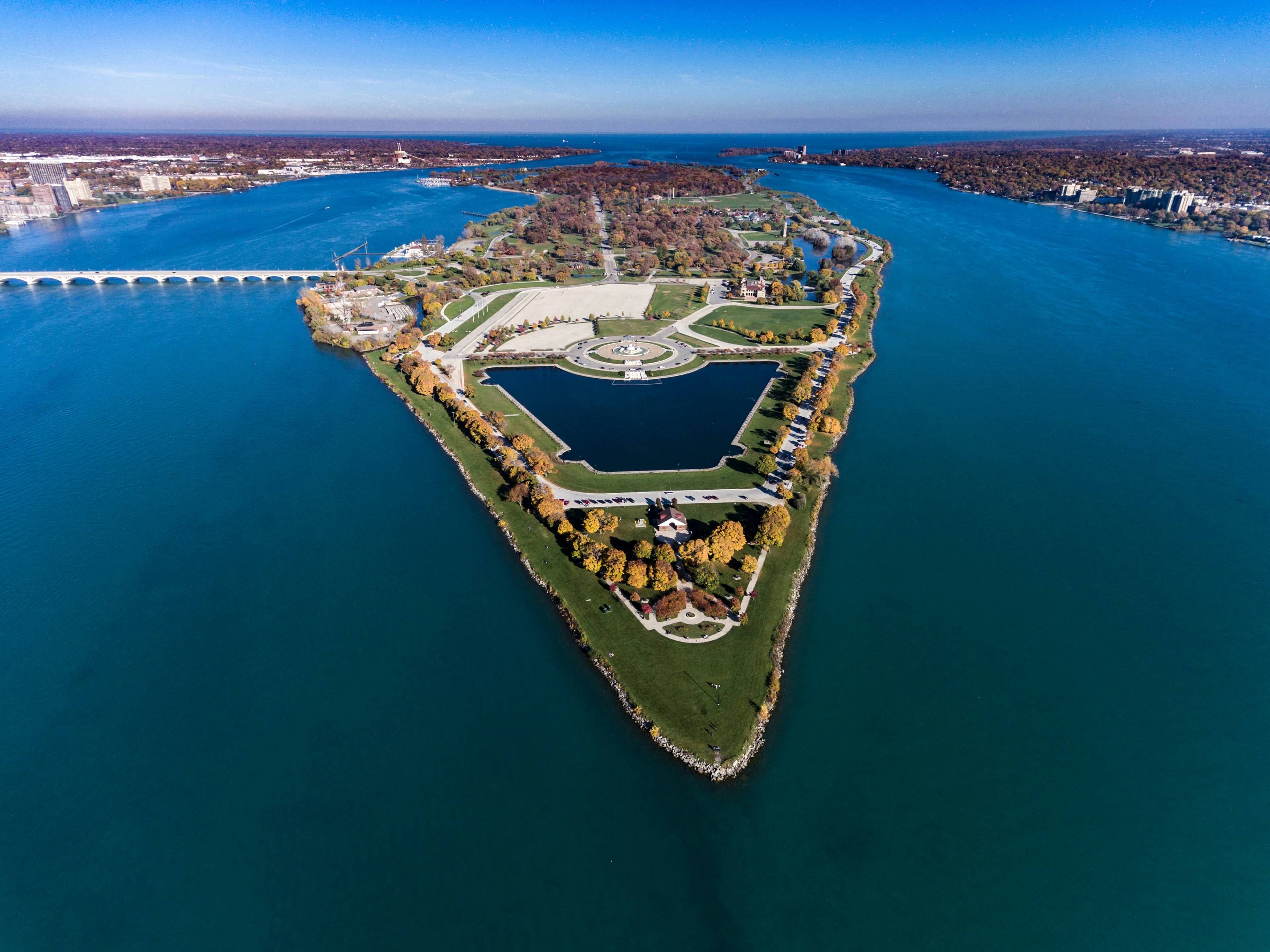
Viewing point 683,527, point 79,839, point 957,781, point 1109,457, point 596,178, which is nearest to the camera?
point 79,839

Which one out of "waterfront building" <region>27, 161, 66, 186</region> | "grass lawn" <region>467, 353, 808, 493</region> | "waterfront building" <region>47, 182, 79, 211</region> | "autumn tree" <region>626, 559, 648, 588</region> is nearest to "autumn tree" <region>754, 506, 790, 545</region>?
"grass lawn" <region>467, 353, 808, 493</region>

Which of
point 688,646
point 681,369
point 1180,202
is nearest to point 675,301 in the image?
point 681,369

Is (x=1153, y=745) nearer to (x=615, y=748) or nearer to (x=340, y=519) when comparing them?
(x=615, y=748)

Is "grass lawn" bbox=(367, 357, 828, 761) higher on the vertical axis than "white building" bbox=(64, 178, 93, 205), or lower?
lower

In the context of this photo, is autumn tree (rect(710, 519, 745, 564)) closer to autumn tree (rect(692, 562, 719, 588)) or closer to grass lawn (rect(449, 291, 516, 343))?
autumn tree (rect(692, 562, 719, 588))

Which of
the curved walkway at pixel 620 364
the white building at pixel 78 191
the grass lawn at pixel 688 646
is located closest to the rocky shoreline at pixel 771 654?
the grass lawn at pixel 688 646

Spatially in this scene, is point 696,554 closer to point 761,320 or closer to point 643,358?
point 643,358

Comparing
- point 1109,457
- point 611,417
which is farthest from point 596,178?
point 1109,457
